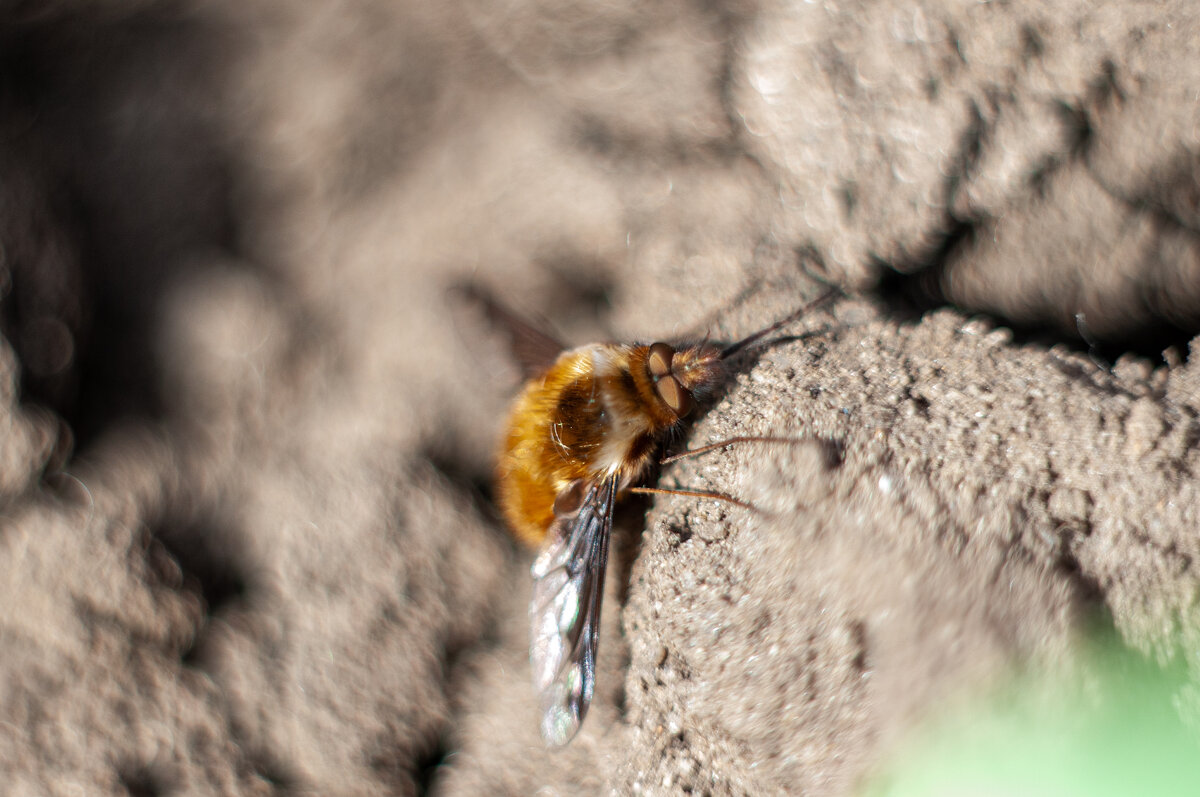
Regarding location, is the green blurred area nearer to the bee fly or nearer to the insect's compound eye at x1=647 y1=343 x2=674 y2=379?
the bee fly

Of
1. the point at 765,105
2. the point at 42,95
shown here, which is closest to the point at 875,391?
the point at 765,105

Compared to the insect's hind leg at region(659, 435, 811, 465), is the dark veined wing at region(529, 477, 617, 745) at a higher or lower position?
lower

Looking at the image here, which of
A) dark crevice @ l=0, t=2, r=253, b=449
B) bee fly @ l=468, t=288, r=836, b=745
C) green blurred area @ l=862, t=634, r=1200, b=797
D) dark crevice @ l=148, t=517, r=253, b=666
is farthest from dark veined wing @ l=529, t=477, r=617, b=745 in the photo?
dark crevice @ l=0, t=2, r=253, b=449

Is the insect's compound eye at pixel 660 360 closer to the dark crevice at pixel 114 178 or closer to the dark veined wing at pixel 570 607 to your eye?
the dark veined wing at pixel 570 607

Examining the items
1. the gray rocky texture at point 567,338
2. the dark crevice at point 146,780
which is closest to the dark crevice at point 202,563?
the gray rocky texture at point 567,338

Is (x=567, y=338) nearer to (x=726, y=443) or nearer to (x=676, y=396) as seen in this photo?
(x=676, y=396)
